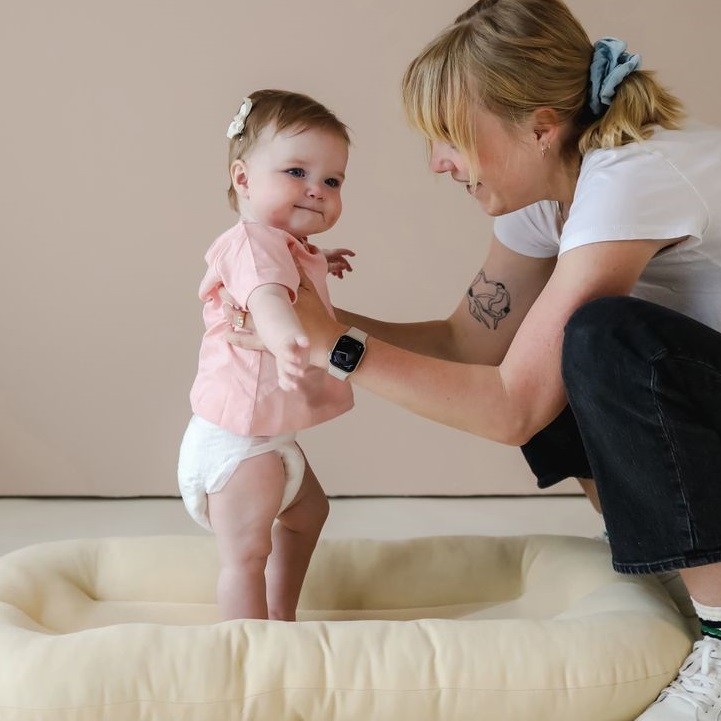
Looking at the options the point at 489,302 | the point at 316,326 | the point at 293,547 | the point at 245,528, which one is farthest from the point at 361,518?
the point at 316,326

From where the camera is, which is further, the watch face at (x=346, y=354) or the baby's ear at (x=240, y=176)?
the baby's ear at (x=240, y=176)

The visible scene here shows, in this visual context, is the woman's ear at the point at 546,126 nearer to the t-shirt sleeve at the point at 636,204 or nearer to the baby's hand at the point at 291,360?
the t-shirt sleeve at the point at 636,204

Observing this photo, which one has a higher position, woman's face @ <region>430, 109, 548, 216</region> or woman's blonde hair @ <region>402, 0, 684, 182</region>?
woman's blonde hair @ <region>402, 0, 684, 182</region>

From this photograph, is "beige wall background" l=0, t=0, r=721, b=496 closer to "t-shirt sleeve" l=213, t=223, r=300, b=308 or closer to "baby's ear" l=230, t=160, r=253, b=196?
"baby's ear" l=230, t=160, r=253, b=196

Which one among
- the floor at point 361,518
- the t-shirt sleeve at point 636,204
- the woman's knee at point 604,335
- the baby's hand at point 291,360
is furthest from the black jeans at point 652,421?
the floor at point 361,518

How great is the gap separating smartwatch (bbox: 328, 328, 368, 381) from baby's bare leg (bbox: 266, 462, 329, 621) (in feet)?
1.02

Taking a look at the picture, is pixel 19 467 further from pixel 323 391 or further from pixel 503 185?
pixel 503 185

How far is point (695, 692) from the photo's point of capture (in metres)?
1.50

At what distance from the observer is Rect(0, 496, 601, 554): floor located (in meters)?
2.96

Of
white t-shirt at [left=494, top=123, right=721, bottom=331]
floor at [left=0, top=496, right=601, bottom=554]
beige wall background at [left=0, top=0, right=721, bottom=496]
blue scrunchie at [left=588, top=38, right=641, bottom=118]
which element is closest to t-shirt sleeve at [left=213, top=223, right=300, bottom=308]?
white t-shirt at [left=494, top=123, right=721, bottom=331]

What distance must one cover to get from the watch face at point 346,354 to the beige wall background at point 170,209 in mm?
1626

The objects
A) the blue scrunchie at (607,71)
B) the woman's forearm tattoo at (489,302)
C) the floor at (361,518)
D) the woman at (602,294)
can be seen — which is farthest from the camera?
the floor at (361,518)

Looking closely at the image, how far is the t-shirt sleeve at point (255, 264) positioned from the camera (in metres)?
1.61

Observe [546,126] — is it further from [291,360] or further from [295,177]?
[291,360]
